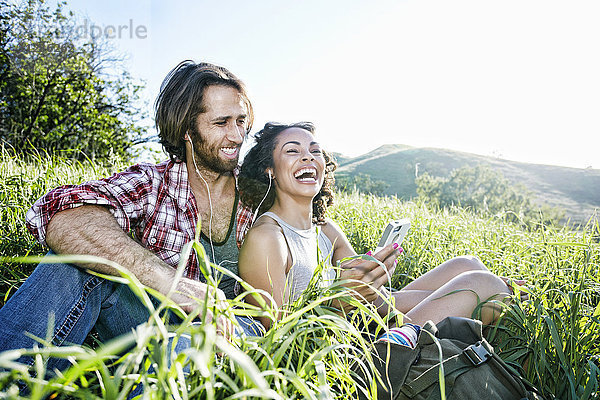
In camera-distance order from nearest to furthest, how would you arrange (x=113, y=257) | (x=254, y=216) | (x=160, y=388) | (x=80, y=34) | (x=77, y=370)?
(x=77, y=370), (x=160, y=388), (x=113, y=257), (x=254, y=216), (x=80, y=34)

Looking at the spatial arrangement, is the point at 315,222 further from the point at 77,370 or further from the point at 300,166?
the point at 77,370

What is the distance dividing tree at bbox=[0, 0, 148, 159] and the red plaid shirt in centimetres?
1200

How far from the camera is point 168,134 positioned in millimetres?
2602

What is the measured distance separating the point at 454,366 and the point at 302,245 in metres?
1.11

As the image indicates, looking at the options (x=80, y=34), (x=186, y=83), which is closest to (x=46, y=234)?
(x=186, y=83)

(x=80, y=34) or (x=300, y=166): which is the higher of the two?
(x=80, y=34)

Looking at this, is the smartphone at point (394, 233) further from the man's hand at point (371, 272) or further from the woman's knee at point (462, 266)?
the woman's knee at point (462, 266)

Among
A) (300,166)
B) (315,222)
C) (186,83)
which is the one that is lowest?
(315,222)

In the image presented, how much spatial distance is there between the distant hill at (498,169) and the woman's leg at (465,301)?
120ft

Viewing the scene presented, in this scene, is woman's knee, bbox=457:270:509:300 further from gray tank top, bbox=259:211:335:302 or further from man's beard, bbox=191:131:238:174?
man's beard, bbox=191:131:238:174

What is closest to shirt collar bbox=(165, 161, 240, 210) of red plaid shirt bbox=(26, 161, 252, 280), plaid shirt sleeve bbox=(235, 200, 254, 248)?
red plaid shirt bbox=(26, 161, 252, 280)

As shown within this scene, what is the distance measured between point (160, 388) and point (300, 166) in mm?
1896

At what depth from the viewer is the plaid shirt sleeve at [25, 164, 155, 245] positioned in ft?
5.90

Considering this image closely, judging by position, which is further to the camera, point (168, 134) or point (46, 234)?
point (168, 134)
